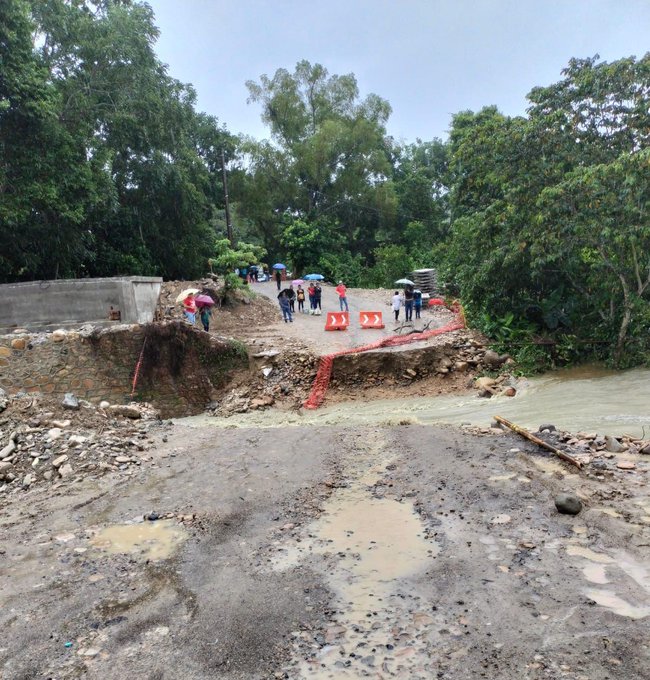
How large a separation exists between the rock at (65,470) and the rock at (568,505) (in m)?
6.73

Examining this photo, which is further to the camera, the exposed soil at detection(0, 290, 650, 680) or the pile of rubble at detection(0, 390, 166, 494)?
the pile of rubble at detection(0, 390, 166, 494)

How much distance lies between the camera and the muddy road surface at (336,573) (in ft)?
11.4

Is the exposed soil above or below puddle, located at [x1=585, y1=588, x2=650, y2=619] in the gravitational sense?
below

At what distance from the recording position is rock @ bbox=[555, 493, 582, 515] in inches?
210

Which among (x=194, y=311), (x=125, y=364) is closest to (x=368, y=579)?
(x=125, y=364)

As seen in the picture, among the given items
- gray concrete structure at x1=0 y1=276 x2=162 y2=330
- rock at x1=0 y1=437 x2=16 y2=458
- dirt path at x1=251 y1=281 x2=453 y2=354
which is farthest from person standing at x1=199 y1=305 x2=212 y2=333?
rock at x1=0 y1=437 x2=16 y2=458

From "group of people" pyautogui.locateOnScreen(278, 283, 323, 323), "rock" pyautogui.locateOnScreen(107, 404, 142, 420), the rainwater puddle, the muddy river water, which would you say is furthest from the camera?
"group of people" pyautogui.locateOnScreen(278, 283, 323, 323)

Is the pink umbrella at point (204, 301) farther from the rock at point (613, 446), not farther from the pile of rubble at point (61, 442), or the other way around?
the rock at point (613, 446)

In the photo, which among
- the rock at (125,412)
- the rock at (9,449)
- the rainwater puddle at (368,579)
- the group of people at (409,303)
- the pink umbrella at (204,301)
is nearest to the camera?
the rainwater puddle at (368,579)

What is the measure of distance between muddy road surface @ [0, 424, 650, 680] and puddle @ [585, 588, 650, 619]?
0.05 ft

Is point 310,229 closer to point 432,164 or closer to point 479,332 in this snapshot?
point 432,164

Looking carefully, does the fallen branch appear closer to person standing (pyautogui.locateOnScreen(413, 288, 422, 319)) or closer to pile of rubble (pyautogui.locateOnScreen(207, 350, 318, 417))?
pile of rubble (pyautogui.locateOnScreen(207, 350, 318, 417))

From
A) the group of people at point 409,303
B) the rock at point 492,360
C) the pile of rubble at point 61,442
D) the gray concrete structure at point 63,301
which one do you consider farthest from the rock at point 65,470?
the group of people at point 409,303

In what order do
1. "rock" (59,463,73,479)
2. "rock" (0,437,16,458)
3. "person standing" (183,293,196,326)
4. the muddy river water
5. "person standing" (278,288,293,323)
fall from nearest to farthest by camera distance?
"rock" (59,463,73,479)
"rock" (0,437,16,458)
the muddy river water
"person standing" (183,293,196,326)
"person standing" (278,288,293,323)
